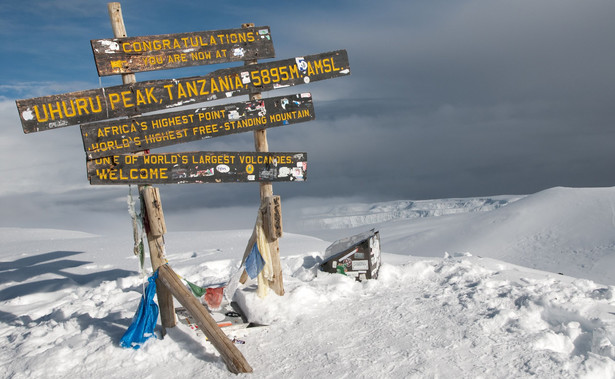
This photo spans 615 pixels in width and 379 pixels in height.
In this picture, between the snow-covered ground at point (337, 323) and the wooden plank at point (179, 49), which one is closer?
the snow-covered ground at point (337, 323)

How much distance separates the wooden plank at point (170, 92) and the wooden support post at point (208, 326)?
1715 millimetres

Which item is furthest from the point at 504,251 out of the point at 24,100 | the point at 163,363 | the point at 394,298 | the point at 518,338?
the point at 24,100

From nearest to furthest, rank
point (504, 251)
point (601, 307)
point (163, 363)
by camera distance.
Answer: point (163, 363), point (601, 307), point (504, 251)

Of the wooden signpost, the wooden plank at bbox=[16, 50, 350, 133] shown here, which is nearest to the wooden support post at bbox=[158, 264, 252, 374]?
the wooden signpost

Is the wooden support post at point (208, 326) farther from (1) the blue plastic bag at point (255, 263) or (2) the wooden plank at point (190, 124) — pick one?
(2) the wooden plank at point (190, 124)

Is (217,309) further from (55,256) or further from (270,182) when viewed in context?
(55,256)

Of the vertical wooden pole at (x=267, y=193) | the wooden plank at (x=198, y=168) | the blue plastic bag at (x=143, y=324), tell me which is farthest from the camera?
the vertical wooden pole at (x=267, y=193)

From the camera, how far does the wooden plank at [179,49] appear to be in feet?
16.7

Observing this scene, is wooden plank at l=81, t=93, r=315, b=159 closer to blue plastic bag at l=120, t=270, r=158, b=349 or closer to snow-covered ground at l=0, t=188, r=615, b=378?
blue plastic bag at l=120, t=270, r=158, b=349

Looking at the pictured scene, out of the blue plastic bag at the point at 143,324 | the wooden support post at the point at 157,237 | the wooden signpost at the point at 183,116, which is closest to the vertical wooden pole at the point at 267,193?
the wooden signpost at the point at 183,116

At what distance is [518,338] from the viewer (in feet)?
14.4

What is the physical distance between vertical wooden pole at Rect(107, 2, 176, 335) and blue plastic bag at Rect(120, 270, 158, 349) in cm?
10

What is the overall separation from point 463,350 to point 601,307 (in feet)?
5.71

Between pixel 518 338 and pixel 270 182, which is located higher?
pixel 270 182
